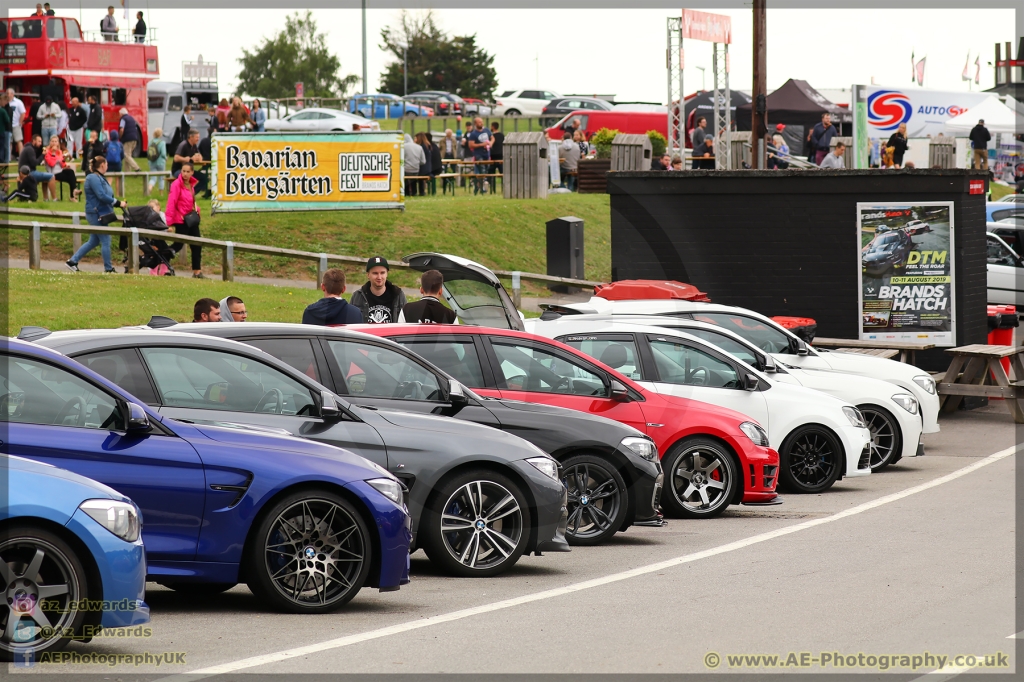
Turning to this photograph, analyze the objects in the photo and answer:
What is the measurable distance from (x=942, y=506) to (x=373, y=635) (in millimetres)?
7094

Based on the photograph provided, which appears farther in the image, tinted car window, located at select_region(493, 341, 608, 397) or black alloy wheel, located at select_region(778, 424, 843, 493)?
black alloy wheel, located at select_region(778, 424, 843, 493)

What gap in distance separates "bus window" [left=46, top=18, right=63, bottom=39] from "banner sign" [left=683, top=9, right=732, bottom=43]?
21.2m

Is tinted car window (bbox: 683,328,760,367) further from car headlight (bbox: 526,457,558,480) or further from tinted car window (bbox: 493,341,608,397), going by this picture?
car headlight (bbox: 526,457,558,480)

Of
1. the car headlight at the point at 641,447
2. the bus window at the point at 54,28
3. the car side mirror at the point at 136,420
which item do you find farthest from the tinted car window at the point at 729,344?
the bus window at the point at 54,28

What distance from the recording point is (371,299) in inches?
550

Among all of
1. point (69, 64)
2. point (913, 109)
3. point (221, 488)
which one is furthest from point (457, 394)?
point (913, 109)

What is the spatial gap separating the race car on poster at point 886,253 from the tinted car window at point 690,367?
874 centimetres

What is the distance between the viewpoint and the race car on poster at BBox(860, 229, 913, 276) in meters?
20.7

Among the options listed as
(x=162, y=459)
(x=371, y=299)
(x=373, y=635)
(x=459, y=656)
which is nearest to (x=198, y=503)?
(x=162, y=459)

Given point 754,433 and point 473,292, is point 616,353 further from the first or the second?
point 473,292

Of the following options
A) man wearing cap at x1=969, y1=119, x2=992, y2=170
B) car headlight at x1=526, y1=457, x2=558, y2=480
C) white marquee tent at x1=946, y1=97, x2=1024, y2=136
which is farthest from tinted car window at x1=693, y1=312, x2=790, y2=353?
white marquee tent at x1=946, y1=97, x2=1024, y2=136

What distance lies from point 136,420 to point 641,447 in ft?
13.8

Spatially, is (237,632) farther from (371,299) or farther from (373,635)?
(371,299)

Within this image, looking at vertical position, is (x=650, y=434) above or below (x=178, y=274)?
below
